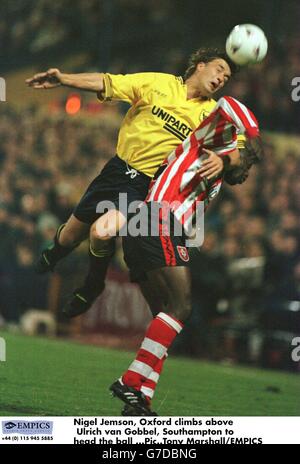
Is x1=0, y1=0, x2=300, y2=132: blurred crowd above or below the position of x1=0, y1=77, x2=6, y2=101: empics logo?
above

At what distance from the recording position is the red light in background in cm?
1195

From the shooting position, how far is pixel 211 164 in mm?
5828

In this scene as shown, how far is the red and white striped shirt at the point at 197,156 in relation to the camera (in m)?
5.89

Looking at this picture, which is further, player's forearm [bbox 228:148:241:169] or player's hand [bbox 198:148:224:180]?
player's forearm [bbox 228:148:241:169]

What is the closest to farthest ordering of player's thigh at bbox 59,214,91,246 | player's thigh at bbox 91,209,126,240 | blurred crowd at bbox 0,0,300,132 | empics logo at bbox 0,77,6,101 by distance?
player's thigh at bbox 91,209,126,240 < player's thigh at bbox 59,214,91,246 < empics logo at bbox 0,77,6,101 < blurred crowd at bbox 0,0,300,132

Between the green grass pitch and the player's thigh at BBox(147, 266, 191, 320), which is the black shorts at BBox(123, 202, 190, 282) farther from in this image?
the green grass pitch

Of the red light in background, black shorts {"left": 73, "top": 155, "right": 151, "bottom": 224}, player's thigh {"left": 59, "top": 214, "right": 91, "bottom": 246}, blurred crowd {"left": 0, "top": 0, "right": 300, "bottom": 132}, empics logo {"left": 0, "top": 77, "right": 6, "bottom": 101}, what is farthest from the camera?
the red light in background

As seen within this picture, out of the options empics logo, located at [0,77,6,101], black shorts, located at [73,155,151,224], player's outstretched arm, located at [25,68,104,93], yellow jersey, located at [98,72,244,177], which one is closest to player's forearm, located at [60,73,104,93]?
player's outstretched arm, located at [25,68,104,93]

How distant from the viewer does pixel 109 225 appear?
6043mm

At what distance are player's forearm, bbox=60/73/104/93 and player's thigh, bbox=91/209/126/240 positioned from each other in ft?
2.45

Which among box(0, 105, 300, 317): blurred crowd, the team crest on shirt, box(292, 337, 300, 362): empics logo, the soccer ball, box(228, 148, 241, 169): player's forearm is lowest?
the team crest on shirt

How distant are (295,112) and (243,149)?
18.9ft

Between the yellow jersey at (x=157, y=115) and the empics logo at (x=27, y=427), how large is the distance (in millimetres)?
1655

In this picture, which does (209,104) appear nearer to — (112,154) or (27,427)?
(27,427)
